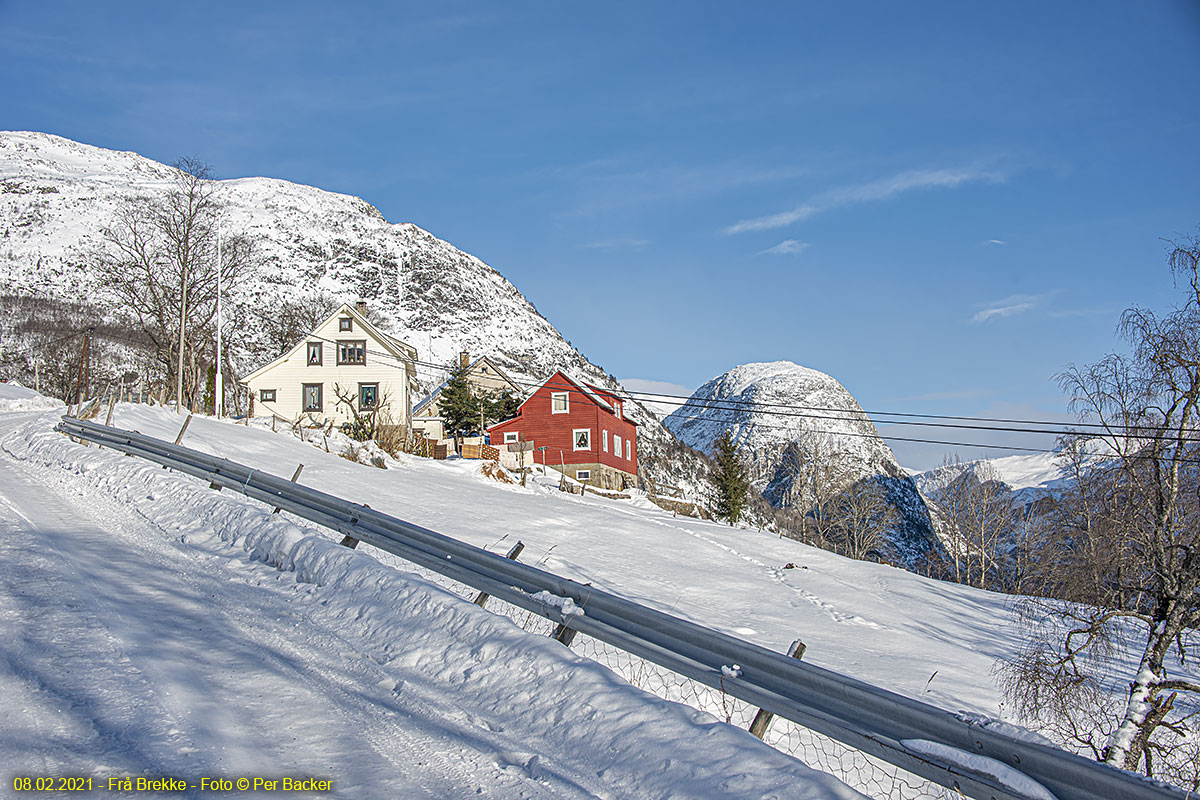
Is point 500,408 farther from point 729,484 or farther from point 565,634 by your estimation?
point 565,634

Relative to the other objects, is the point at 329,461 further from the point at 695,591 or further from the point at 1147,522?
the point at 1147,522

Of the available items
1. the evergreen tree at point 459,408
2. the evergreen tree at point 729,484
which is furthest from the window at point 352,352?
the evergreen tree at point 729,484

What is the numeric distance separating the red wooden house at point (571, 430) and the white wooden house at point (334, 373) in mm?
7872

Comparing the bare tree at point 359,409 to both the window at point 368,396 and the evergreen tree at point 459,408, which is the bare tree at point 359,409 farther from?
the evergreen tree at point 459,408

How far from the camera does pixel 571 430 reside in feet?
160

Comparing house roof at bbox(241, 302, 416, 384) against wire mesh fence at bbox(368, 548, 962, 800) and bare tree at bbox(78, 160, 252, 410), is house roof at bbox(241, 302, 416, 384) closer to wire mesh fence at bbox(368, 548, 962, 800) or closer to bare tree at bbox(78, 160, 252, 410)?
bare tree at bbox(78, 160, 252, 410)

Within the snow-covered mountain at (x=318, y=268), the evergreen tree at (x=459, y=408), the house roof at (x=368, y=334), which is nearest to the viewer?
the house roof at (x=368, y=334)

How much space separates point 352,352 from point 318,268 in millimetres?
113188

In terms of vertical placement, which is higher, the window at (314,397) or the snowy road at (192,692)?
the window at (314,397)

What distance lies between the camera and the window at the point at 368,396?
4762cm

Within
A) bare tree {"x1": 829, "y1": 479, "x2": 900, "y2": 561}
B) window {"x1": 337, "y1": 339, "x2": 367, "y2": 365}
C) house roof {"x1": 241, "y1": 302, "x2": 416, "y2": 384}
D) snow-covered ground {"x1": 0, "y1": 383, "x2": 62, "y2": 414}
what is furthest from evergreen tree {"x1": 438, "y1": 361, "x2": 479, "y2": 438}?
bare tree {"x1": 829, "y1": 479, "x2": 900, "y2": 561}

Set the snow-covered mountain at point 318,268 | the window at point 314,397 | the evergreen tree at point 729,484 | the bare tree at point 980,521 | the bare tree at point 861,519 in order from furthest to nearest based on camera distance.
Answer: the snow-covered mountain at point 318,268, the evergreen tree at point 729,484, the bare tree at point 861,519, the window at point 314,397, the bare tree at point 980,521

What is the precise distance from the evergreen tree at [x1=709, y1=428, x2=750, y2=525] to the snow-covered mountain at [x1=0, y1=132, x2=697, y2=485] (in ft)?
117

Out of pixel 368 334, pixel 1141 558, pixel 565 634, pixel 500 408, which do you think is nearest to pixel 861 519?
pixel 500 408
